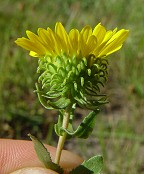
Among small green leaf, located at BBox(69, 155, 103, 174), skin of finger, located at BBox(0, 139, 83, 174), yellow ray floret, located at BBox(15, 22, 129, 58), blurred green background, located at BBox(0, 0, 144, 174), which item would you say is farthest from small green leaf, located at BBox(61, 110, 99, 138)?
blurred green background, located at BBox(0, 0, 144, 174)

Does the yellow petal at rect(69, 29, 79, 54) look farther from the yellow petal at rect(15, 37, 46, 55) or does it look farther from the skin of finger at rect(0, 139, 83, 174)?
the skin of finger at rect(0, 139, 83, 174)

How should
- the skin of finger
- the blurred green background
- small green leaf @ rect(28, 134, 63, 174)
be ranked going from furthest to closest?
the blurred green background, the skin of finger, small green leaf @ rect(28, 134, 63, 174)

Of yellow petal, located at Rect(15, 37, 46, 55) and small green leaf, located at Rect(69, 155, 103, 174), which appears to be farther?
small green leaf, located at Rect(69, 155, 103, 174)

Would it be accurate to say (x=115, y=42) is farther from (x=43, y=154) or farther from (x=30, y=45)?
(x=43, y=154)

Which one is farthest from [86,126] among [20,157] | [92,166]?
[20,157]

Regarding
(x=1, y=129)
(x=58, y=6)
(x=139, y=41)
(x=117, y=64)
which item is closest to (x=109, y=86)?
(x=117, y=64)

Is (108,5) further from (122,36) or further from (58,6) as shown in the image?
(122,36)
